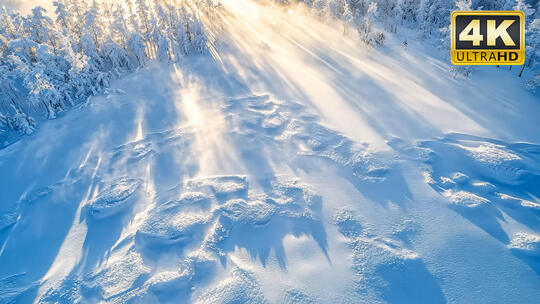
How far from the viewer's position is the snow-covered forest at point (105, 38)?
71.1 ft

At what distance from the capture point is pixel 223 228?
11.8 metres

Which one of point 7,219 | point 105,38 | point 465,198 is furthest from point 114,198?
point 105,38

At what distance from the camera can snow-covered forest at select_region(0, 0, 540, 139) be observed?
21.7 metres

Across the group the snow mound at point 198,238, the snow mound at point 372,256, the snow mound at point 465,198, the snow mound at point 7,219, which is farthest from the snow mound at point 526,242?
the snow mound at point 7,219

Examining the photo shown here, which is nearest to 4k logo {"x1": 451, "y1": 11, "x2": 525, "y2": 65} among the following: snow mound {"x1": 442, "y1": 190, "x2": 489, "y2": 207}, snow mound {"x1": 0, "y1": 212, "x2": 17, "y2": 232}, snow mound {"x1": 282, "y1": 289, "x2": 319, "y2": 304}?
snow mound {"x1": 442, "y1": 190, "x2": 489, "y2": 207}

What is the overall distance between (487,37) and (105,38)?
33.8 m

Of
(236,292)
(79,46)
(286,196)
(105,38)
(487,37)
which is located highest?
(105,38)

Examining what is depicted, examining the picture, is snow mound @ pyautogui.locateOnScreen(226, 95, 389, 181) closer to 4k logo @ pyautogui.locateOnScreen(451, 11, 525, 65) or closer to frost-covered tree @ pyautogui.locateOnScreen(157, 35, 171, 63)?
4k logo @ pyautogui.locateOnScreen(451, 11, 525, 65)

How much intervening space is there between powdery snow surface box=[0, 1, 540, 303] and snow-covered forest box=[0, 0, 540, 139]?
2959mm

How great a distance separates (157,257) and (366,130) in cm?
1293

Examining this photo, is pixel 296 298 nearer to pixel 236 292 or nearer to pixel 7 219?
pixel 236 292

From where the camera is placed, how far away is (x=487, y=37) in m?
18.1

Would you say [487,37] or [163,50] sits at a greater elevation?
[163,50]

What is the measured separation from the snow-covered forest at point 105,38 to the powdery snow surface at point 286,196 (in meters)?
2.96
